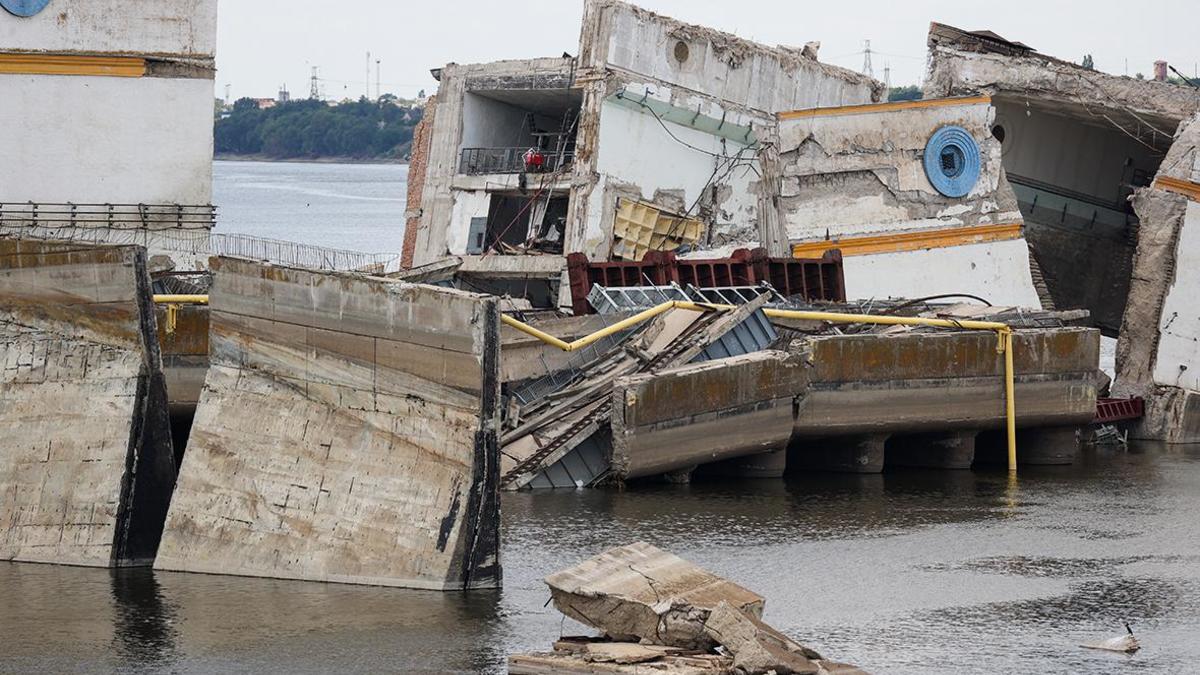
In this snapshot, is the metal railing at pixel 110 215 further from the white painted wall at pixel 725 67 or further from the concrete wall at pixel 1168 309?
the concrete wall at pixel 1168 309

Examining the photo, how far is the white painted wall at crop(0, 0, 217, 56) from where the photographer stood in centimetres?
3288

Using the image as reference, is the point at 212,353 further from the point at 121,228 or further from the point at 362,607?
the point at 121,228

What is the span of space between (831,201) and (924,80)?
4.09 meters

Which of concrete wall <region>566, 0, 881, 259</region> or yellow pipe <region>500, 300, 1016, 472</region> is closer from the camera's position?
yellow pipe <region>500, 300, 1016, 472</region>

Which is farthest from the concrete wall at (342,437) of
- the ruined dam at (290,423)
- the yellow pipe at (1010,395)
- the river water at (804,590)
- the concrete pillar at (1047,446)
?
the concrete pillar at (1047,446)

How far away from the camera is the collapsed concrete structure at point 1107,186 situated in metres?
36.2

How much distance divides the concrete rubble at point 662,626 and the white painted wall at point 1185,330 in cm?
1975

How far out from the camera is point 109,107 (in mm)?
33562

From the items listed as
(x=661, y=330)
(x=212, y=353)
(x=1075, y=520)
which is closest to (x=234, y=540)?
(x=212, y=353)

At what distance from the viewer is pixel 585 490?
27797mm

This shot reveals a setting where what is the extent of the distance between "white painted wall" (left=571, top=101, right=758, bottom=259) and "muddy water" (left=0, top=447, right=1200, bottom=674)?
980 cm

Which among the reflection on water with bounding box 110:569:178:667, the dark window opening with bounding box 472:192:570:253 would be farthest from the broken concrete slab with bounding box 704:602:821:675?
the dark window opening with bounding box 472:192:570:253

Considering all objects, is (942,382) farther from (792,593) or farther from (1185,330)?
(792,593)

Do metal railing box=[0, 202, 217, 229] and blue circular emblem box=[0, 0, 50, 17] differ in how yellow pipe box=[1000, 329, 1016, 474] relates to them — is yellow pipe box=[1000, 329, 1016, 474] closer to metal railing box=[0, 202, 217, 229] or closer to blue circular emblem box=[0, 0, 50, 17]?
metal railing box=[0, 202, 217, 229]
